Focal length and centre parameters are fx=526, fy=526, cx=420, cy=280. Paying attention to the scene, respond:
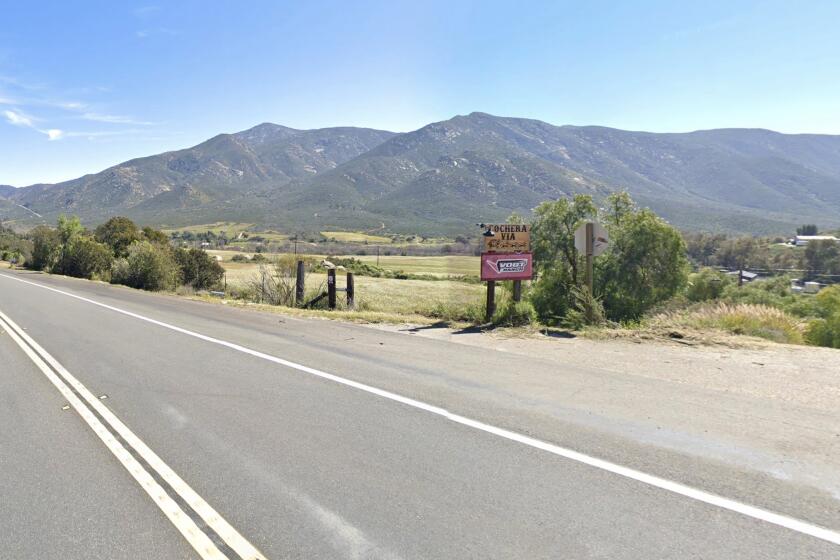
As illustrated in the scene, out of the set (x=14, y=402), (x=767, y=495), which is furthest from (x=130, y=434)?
(x=767, y=495)

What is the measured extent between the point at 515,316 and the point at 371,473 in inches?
324

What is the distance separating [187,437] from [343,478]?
2.02 m

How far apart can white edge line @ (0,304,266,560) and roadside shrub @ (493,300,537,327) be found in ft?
26.3

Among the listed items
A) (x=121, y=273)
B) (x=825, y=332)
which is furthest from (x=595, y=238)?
(x=121, y=273)

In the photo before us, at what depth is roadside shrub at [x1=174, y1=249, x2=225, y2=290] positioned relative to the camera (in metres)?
36.5

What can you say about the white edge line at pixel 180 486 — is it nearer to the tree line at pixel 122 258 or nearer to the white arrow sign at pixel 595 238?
the white arrow sign at pixel 595 238

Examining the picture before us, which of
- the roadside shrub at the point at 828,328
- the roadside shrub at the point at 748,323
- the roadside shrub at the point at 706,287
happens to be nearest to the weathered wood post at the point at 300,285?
the roadside shrub at the point at 748,323

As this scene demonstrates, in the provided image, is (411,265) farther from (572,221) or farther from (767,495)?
(767,495)

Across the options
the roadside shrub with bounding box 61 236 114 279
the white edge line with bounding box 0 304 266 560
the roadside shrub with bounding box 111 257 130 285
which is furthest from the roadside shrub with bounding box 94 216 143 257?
the white edge line with bounding box 0 304 266 560

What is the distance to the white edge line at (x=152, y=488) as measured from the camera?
10.8 ft

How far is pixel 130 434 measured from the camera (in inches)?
211

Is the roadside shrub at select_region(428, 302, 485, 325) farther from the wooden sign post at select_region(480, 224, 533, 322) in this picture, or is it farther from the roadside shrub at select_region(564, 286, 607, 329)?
the roadside shrub at select_region(564, 286, 607, 329)

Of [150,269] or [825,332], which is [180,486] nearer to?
[825,332]

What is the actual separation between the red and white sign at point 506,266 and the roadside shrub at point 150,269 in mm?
23631
